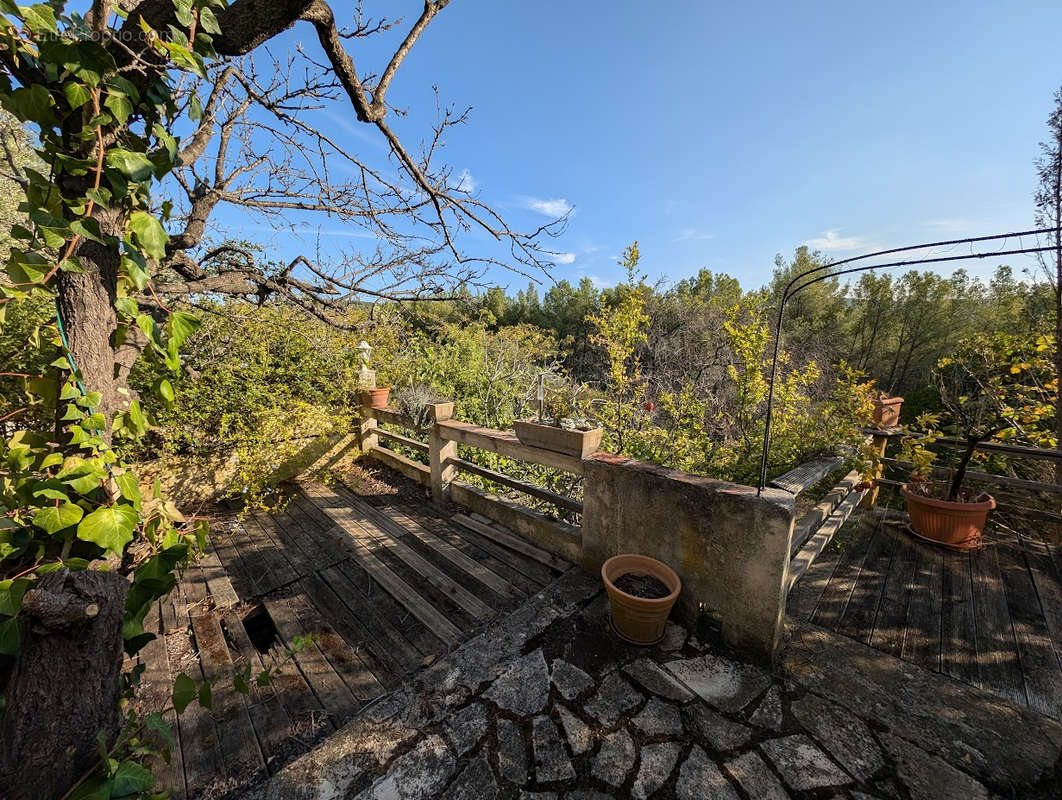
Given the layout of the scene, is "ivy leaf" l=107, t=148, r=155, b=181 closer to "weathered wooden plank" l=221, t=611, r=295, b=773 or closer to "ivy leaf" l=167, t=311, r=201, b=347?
"ivy leaf" l=167, t=311, r=201, b=347

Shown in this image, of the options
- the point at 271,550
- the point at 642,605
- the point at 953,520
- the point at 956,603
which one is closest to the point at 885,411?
the point at 953,520

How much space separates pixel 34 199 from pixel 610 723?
270 cm

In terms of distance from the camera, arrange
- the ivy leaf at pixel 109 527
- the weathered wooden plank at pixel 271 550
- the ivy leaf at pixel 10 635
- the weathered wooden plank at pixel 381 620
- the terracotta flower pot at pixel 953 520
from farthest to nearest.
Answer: the terracotta flower pot at pixel 953 520, the weathered wooden plank at pixel 271 550, the weathered wooden plank at pixel 381 620, the ivy leaf at pixel 109 527, the ivy leaf at pixel 10 635

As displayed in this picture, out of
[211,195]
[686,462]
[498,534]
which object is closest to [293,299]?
[211,195]

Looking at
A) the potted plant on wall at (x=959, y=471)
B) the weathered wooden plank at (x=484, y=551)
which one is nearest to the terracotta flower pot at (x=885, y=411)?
the potted plant on wall at (x=959, y=471)

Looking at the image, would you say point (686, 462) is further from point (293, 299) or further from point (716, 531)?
point (293, 299)

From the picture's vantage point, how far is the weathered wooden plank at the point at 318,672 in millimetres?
1909

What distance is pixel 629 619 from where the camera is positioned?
2.18 m

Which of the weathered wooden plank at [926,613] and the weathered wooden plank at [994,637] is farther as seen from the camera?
the weathered wooden plank at [926,613]

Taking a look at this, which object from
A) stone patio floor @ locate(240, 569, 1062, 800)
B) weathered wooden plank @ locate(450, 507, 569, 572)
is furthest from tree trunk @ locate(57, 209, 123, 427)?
weathered wooden plank @ locate(450, 507, 569, 572)

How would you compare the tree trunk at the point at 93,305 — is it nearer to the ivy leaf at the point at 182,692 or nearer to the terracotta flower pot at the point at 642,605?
the ivy leaf at the point at 182,692

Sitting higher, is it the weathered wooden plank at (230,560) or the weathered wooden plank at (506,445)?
the weathered wooden plank at (506,445)

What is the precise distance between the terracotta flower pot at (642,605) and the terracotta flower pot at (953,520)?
8.96 feet

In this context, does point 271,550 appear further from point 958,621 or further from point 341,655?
point 958,621
